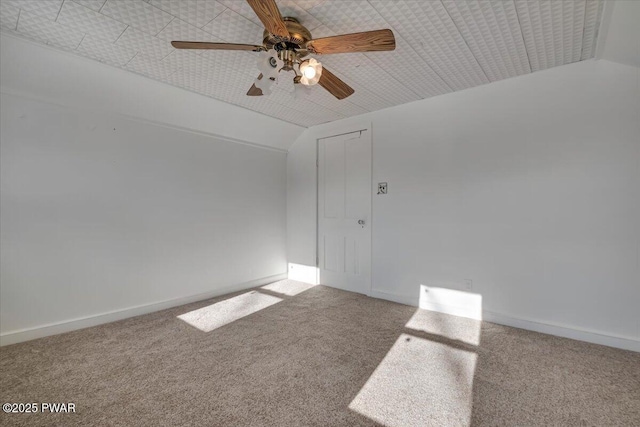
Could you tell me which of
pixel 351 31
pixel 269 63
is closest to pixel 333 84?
pixel 351 31

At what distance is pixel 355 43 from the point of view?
5.75ft

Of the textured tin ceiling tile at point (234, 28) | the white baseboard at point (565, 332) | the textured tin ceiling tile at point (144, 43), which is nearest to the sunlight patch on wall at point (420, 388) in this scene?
the white baseboard at point (565, 332)

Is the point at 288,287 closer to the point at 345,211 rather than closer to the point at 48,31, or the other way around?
the point at 345,211

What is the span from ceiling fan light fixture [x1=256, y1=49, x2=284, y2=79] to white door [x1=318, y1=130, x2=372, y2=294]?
7.15ft

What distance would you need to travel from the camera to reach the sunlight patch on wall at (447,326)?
2.60 meters

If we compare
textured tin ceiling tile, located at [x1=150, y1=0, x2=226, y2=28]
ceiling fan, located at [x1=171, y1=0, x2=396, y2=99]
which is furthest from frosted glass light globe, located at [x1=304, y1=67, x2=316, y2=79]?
textured tin ceiling tile, located at [x1=150, y1=0, x2=226, y2=28]

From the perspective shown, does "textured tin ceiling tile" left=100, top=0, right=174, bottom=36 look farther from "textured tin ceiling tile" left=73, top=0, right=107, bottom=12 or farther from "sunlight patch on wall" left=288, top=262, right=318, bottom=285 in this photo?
"sunlight patch on wall" left=288, top=262, right=318, bottom=285

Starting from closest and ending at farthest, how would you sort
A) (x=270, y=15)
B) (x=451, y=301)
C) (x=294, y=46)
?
(x=270, y=15), (x=294, y=46), (x=451, y=301)

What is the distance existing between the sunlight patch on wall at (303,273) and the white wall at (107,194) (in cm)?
80

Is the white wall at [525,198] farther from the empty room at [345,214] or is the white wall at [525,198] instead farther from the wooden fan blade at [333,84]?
the wooden fan blade at [333,84]

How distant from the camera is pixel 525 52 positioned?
2355 millimetres

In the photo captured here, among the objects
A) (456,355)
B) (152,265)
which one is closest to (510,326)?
(456,355)

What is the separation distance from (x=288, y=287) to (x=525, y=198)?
3135mm

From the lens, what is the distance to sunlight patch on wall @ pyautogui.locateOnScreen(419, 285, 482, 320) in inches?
119
